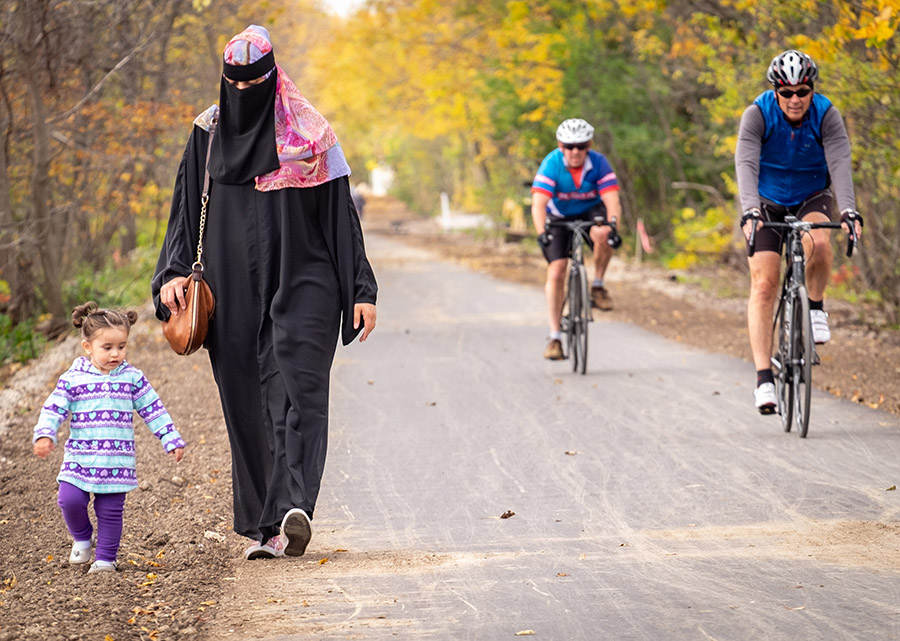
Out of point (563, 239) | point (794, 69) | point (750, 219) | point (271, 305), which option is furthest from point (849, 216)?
point (563, 239)

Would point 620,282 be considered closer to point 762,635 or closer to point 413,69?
point 762,635

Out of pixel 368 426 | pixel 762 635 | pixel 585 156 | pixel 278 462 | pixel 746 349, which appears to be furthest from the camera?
pixel 746 349

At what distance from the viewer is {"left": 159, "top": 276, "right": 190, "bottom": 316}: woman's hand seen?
5.11 m

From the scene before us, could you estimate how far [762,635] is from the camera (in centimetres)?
419

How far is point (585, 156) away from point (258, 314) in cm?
601

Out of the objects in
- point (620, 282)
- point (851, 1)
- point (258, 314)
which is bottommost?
point (620, 282)

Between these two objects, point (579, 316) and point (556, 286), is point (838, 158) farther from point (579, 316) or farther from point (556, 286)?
point (556, 286)

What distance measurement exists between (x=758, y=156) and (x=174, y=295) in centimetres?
384

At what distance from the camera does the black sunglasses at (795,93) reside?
742 centimetres

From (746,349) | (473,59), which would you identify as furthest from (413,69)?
(746,349)

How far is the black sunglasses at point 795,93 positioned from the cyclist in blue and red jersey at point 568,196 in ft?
10.5

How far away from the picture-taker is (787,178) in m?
7.73

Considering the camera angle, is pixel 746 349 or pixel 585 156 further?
pixel 746 349

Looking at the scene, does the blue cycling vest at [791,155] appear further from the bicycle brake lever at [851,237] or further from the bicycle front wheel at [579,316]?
the bicycle front wheel at [579,316]
